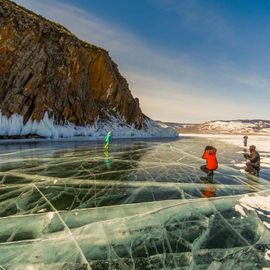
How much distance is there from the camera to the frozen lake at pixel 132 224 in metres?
1.97

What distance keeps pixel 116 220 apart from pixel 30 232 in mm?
1260

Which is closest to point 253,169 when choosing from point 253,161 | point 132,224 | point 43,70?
point 253,161

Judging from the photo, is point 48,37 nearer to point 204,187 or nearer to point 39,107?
point 39,107

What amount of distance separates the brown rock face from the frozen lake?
1654 cm

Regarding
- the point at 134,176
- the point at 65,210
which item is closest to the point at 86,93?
the point at 134,176

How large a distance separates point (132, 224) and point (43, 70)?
2186 centimetres

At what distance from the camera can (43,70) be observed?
770 inches

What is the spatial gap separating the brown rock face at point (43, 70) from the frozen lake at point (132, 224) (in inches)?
651

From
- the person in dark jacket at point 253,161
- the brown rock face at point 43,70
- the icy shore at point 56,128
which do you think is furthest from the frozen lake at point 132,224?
the brown rock face at point 43,70

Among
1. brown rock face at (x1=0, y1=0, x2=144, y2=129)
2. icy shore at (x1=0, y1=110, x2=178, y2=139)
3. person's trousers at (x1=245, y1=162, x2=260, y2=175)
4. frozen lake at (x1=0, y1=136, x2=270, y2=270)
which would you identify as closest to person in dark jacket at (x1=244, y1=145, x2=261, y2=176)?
person's trousers at (x1=245, y1=162, x2=260, y2=175)

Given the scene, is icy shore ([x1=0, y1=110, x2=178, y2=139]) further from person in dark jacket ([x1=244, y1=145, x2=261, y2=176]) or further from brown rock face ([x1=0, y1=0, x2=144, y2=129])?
person in dark jacket ([x1=244, y1=145, x2=261, y2=176])

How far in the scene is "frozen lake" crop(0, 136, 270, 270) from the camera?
1971 mm

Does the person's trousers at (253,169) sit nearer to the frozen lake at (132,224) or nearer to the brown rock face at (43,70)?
the frozen lake at (132,224)

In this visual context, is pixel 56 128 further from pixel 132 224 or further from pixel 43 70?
pixel 132 224
